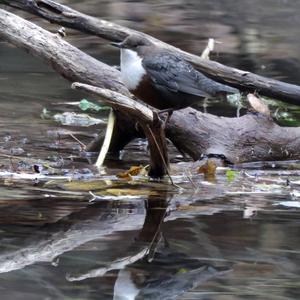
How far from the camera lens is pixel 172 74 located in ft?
17.2

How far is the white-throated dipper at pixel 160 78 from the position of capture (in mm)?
5109

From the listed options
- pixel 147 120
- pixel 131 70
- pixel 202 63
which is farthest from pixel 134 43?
pixel 202 63

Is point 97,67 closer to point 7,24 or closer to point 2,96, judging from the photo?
point 7,24

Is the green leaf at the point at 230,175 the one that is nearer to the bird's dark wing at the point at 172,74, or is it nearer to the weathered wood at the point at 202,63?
the bird's dark wing at the point at 172,74

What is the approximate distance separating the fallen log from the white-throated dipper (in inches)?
19.4

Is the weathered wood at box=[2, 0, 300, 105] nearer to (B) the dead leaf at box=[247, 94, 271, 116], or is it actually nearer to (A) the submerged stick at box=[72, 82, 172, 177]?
(B) the dead leaf at box=[247, 94, 271, 116]

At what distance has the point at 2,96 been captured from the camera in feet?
27.2

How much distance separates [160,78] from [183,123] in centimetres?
73

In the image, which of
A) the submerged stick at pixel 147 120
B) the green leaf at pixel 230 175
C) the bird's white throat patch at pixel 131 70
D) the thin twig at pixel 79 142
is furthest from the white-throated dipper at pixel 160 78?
the thin twig at pixel 79 142

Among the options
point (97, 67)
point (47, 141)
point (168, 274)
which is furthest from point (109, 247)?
point (47, 141)

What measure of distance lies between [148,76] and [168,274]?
75.8 inches

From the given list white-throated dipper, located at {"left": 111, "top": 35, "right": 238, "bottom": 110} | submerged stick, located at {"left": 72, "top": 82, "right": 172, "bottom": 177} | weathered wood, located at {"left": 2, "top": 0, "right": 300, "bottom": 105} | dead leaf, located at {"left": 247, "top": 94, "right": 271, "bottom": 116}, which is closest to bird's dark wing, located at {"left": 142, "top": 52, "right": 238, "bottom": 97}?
white-throated dipper, located at {"left": 111, "top": 35, "right": 238, "bottom": 110}

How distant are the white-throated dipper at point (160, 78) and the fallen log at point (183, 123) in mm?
493

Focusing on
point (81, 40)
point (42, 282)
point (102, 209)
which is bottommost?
point (81, 40)
